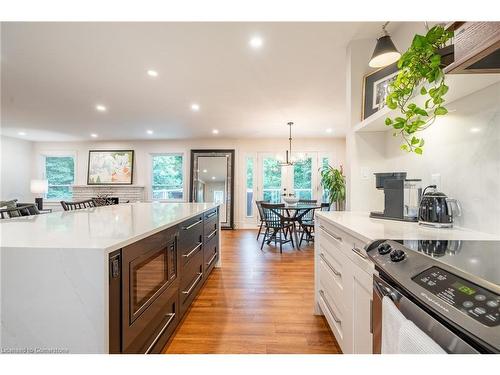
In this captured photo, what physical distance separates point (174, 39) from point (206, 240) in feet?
6.86

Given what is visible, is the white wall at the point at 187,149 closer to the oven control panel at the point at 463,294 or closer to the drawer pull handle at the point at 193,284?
the drawer pull handle at the point at 193,284

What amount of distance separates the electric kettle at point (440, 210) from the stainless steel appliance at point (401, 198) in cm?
22

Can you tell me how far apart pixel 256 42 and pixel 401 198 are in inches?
75.0

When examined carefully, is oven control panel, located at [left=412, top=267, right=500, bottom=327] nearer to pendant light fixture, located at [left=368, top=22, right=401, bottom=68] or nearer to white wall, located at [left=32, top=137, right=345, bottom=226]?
pendant light fixture, located at [left=368, top=22, right=401, bottom=68]

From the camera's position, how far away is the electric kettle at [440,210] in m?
1.26

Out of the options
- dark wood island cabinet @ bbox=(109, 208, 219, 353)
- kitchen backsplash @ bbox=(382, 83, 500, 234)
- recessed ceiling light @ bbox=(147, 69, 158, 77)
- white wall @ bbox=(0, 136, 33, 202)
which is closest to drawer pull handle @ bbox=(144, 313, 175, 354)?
dark wood island cabinet @ bbox=(109, 208, 219, 353)

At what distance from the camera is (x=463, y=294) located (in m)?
0.51

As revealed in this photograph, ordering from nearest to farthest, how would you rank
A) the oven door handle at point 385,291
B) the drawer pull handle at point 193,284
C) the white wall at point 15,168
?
the oven door handle at point 385,291, the drawer pull handle at point 193,284, the white wall at point 15,168

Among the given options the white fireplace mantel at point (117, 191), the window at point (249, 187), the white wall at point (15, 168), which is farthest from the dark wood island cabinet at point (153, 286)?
the white wall at point (15, 168)

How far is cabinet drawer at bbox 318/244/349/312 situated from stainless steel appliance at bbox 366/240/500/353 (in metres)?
0.48

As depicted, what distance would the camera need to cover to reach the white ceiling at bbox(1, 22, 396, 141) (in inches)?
82.4
